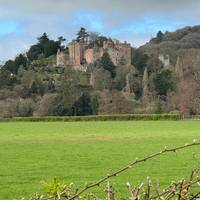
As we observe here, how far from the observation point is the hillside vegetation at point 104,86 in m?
103

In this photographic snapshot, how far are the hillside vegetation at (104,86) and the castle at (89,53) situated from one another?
316 cm

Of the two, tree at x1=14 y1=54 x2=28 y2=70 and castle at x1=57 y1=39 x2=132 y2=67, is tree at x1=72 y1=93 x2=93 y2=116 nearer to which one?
tree at x1=14 y1=54 x2=28 y2=70

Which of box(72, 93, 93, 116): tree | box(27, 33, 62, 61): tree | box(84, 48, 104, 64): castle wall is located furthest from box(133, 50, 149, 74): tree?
box(72, 93, 93, 116): tree

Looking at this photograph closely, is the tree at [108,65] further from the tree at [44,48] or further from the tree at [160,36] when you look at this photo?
the tree at [160,36]

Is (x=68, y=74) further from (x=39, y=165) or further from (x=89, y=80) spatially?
(x=39, y=165)

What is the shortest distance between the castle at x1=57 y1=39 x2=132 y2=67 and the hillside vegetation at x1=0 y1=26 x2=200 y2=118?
10.4 ft

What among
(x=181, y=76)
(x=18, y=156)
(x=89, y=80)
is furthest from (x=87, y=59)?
(x=18, y=156)

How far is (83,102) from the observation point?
347 ft

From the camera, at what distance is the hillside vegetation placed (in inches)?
4058

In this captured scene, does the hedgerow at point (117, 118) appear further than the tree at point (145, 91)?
No

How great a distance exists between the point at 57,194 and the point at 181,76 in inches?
4478

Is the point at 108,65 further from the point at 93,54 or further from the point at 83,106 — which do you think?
the point at 83,106

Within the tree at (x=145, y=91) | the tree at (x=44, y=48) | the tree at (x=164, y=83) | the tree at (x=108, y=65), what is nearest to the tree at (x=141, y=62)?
the tree at (x=108, y=65)

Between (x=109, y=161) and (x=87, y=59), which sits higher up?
(x=87, y=59)
